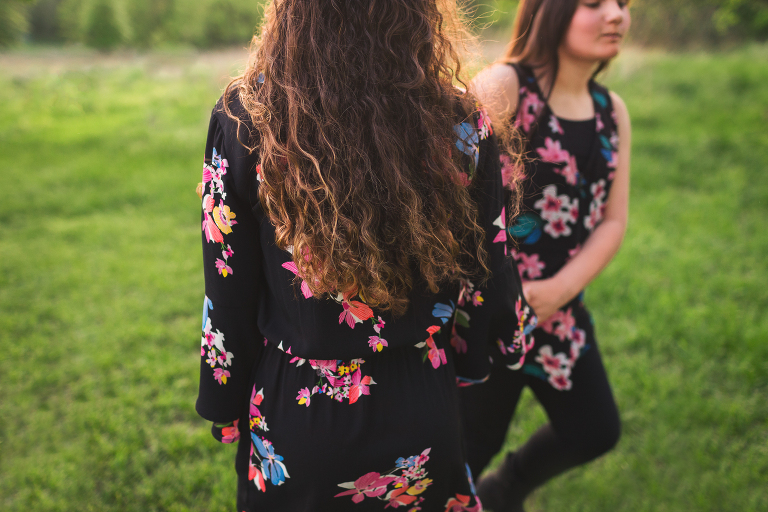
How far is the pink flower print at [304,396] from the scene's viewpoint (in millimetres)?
1154

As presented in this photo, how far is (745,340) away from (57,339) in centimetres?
471

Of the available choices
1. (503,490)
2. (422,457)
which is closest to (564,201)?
(422,457)

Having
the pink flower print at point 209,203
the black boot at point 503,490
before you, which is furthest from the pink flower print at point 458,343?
the black boot at point 503,490

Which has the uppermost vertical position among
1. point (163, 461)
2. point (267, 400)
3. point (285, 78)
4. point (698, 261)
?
point (285, 78)

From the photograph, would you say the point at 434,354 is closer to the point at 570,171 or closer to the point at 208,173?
the point at 208,173

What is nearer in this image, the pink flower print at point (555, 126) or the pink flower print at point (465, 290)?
the pink flower print at point (465, 290)

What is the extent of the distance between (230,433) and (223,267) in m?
0.52

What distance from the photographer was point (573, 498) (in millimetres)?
2328

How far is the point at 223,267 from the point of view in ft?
3.61

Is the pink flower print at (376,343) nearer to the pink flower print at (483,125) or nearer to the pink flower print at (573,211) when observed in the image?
the pink flower print at (483,125)

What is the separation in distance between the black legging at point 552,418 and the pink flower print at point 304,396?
77cm

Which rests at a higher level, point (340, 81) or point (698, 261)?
point (340, 81)

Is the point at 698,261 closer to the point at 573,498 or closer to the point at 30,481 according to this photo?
the point at 573,498

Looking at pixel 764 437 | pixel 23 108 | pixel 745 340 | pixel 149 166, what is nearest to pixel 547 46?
pixel 764 437
